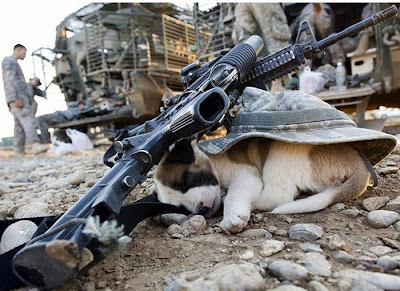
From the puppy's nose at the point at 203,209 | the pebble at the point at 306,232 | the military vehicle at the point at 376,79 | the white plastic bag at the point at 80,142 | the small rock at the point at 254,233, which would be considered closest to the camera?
the pebble at the point at 306,232

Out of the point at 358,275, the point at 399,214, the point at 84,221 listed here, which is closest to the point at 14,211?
the point at 84,221

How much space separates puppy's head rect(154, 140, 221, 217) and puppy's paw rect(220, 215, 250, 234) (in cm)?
28

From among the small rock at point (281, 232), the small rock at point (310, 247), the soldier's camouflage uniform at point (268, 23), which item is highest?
the soldier's camouflage uniform at point (268, 23)

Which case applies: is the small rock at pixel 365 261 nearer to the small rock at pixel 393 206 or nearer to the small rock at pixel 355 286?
the small rock at pixel 355 286

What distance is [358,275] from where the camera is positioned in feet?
3.14

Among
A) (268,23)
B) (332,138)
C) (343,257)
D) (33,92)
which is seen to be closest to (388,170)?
(332,138)

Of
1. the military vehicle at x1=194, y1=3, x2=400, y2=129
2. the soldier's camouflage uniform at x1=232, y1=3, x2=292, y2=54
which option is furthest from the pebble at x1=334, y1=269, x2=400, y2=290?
the soldier's camouflage uniform at x1=232, y1=3, x2=292, y2=54

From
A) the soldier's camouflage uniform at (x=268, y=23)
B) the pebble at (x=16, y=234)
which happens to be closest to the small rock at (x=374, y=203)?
the pebble at (x=16, y=234)

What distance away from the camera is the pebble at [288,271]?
97 centimetres

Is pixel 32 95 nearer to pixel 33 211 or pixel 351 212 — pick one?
pixel 33 211

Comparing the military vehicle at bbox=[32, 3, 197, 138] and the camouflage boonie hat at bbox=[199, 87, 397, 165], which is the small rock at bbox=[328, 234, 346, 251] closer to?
the camouflage boonie hat at bbox=[199, 87, 397, 165]

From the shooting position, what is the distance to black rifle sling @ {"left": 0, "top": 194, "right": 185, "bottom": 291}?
3.62ft

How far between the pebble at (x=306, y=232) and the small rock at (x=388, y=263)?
0.28 metres

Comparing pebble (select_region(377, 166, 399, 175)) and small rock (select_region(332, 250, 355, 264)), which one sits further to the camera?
pebble (select_region(377, 166, 399, 175))
